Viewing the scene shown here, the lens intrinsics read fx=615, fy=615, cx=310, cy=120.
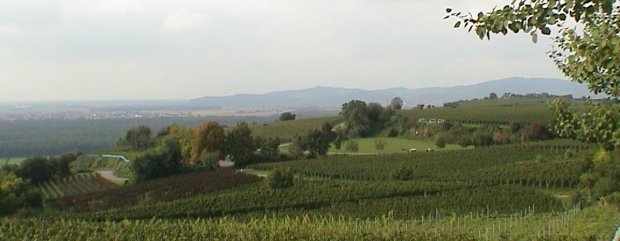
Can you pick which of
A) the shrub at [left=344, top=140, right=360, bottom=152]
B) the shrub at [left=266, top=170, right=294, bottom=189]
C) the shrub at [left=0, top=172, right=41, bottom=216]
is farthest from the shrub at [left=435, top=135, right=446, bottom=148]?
the shrub at [left=0, top=172, right=41, bottom=216]

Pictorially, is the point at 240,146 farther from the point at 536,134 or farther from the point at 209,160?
the point at 536,134

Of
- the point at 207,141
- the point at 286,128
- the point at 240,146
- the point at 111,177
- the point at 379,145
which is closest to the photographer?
the point at 111,177

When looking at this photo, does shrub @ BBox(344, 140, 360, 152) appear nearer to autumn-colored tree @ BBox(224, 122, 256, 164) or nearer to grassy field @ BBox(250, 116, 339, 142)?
autumn-colored tree @ BBox(224, 122, 256, 164)

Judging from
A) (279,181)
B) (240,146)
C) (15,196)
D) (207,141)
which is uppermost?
(207,141)

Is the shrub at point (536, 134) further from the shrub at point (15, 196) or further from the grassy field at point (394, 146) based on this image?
the shrub at point (15, 196)

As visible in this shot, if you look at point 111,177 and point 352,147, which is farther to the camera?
point 352,147

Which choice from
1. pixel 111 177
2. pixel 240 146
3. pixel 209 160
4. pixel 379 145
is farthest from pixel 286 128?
pixel 111 177

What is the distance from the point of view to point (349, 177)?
4822 centimetres

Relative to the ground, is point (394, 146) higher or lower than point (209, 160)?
higher

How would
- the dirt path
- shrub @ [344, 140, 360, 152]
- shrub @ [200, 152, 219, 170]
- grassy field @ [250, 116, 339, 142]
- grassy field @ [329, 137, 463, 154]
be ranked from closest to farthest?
the dirt path, shrub @ [200, 152, 219, 170], grassy field @ [329, 137, 463, 154], shrub @ [344, 140, 360, 152], grassy field @ [250, 116, 339, 142]

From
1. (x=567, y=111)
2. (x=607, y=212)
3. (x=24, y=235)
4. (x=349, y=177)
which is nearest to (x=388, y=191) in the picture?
(x=349, y=177)

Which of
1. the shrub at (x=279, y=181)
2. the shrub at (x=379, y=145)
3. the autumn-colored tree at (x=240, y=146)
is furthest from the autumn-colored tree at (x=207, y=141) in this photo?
the shrub at (x=279, y=181)

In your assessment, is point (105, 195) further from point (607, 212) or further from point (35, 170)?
point (607, 212)

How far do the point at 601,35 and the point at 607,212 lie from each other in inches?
852
